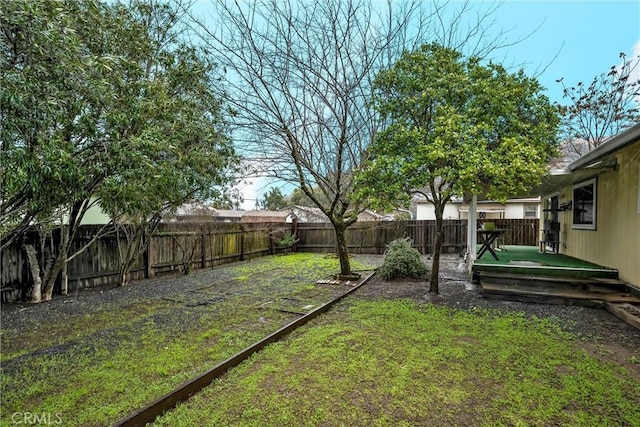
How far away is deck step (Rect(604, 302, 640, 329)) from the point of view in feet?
14.8

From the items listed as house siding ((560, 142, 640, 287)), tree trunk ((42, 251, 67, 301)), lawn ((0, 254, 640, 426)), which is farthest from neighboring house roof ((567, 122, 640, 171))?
tree trunk ((42, 251, 67, 301))

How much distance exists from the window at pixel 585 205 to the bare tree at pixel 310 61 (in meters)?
3.74

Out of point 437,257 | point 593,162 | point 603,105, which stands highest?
point 603,105

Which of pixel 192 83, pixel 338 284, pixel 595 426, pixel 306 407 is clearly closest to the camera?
pixel 595 426

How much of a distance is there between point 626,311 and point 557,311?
84 cm

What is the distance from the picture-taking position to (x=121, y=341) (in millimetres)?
4020

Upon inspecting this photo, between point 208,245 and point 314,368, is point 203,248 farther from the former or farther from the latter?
point 314,368

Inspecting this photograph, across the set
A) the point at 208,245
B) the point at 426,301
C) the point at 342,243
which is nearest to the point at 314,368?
the point at 426,301

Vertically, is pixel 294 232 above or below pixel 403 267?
Result: above

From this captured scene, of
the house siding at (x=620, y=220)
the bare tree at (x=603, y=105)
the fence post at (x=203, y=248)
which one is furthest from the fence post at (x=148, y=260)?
the bare tree at (x=603, y=105)

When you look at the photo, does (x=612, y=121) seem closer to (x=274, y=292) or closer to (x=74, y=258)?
(x=274, y=292)

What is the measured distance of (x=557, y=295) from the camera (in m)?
5.68

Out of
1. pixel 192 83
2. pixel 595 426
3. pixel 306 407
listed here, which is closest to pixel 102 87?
pixel 192 83

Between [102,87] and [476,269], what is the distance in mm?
7004
